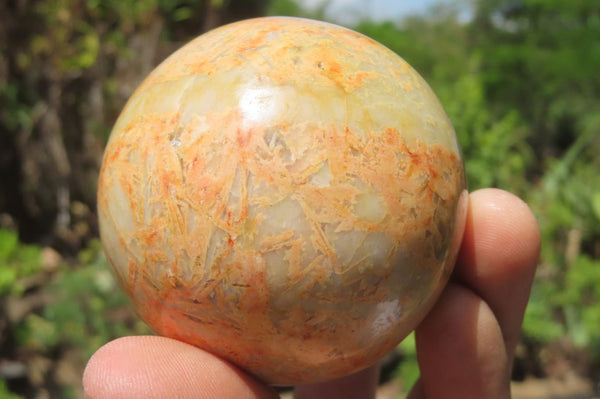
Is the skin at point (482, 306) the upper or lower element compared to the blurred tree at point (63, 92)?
upper

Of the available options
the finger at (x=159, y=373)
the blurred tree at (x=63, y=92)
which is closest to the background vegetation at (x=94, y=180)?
the blurred tree at (x=63, y=92)

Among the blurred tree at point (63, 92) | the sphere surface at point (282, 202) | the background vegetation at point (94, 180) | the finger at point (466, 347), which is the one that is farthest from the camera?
the blurred tree at point (63, 92)

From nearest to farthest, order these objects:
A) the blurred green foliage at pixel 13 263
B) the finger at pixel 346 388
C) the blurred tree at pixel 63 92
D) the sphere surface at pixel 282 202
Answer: the sphere surface at pixel 282 202, the finger at pixel 346 388, the blurred green foliage at pixel 13 263, the blurred tree at pixel 63 92

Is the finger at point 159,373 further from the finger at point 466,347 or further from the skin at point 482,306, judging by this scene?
the finger at point 466,347

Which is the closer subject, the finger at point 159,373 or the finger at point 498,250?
the finger at point 159,373

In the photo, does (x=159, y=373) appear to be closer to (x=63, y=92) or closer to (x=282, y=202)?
(x=282, y=202)

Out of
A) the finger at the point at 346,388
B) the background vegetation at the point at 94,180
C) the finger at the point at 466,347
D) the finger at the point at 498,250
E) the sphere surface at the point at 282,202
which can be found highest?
the sphere surface at the point at 282,202

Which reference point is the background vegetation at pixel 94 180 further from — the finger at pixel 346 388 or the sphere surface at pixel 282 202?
the sphere surface at pixel 282 202

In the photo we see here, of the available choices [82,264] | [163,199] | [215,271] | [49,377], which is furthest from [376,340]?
[82,264]
